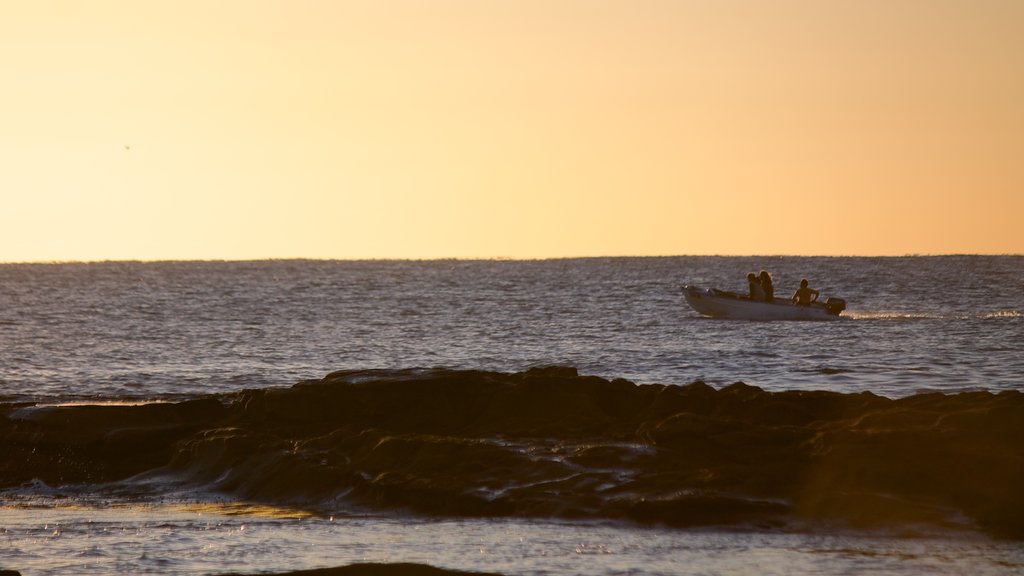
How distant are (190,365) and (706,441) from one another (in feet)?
79.5

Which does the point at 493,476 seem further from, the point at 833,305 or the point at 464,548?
the point at 833,305

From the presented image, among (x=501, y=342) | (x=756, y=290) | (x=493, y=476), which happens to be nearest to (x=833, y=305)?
(x=756, y=290)

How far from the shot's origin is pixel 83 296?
101750 millimetres

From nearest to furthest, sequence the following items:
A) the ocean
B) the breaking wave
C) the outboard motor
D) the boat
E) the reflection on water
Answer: the reflection on water
the ocean
the breaking wave
the boat
the outboard motor

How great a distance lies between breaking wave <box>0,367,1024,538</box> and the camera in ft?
50.8

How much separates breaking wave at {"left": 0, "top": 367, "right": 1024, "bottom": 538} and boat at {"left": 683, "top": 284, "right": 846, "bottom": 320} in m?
35.0

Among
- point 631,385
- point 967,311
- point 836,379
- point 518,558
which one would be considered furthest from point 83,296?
point 518,558

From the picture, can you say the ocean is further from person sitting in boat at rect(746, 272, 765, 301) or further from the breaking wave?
person sitting in boat at rect(746, 272, 765, 301)

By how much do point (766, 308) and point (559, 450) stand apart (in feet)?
127

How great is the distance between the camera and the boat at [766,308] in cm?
5503

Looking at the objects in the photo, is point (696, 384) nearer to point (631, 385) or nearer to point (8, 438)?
point (631, 385)

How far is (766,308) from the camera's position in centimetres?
5538

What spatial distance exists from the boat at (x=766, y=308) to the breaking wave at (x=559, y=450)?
35.0 meters

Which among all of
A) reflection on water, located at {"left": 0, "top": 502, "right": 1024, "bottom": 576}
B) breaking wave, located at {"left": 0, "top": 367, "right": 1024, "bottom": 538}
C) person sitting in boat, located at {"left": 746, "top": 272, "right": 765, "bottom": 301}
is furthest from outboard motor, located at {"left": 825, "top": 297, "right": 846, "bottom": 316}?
reflection on water, located at {"left": 0, "top": 502, "right": 1024, "bottom": 576}
